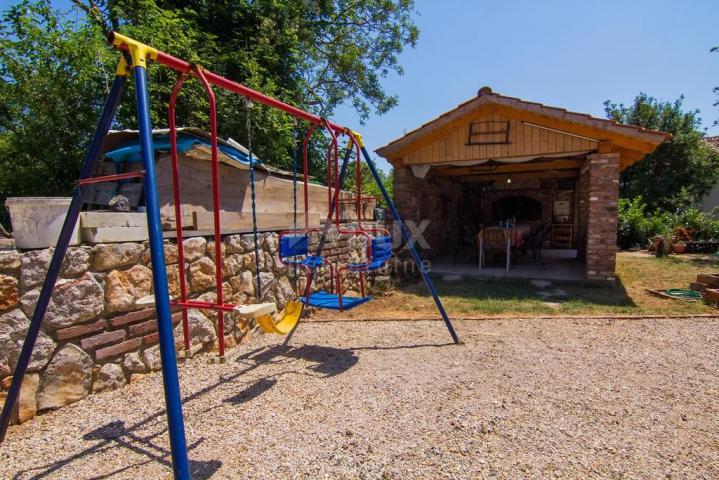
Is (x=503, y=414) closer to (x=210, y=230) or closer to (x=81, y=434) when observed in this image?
(x=81, y=434)

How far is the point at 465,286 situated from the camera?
7414 mm

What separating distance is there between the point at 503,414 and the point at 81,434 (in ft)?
8.73

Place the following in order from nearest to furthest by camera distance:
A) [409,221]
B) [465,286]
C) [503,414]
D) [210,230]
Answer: [503,414], [210,230], [465,286], [409,221]

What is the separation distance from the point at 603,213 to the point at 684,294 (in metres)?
1.73

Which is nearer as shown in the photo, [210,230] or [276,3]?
[210,230]

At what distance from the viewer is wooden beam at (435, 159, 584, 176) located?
30.4ft

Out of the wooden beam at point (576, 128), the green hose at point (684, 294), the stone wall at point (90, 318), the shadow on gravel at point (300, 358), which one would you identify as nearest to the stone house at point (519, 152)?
the wooden beam at point (576, 128)

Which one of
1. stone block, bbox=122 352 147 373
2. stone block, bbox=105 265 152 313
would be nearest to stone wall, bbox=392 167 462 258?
stone block, bbox=105 265 152 313

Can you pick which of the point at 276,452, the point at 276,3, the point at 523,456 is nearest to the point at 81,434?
the point at 276,452

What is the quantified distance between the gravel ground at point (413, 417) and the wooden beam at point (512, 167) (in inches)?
236

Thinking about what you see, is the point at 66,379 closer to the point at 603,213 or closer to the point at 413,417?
the point at 413,417

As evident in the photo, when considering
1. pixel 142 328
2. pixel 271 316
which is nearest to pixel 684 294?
pixel 271 316

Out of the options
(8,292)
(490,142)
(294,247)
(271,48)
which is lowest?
(8,292)

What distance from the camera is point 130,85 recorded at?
5965 mm
